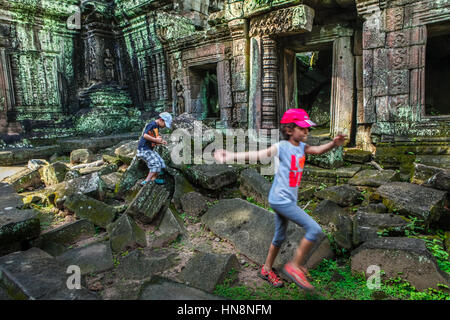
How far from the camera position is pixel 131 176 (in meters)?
5.05

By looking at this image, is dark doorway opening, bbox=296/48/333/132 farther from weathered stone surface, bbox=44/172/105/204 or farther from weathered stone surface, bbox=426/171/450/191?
weathered stone surface, bbox=44/172/105/204

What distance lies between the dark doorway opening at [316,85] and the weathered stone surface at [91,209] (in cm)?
688

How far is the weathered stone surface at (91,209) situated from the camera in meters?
3.99

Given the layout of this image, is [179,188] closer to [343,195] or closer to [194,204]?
[194,204]

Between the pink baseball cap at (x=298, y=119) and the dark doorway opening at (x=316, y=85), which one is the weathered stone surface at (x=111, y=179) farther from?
the dark doorway opening at (x=316, y=85)

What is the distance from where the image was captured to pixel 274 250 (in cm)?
257

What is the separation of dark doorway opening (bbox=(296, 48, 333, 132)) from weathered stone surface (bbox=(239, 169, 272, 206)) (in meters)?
5.10

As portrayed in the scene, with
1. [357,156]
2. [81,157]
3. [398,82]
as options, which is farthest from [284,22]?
[81,157]

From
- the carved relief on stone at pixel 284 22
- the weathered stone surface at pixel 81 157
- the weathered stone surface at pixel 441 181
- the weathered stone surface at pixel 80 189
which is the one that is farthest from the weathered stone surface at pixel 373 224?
the weathered stone surface at pixel 81 157

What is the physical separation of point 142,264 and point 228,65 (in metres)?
5.85

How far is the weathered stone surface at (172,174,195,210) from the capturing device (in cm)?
441

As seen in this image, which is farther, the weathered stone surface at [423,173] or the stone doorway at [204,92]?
the stone doorway at [204,92]

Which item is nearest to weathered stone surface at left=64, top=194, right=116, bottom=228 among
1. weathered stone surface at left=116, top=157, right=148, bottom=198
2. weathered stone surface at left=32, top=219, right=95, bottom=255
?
weathered stone surface at left=32, top=219, right=95, bottom=255
